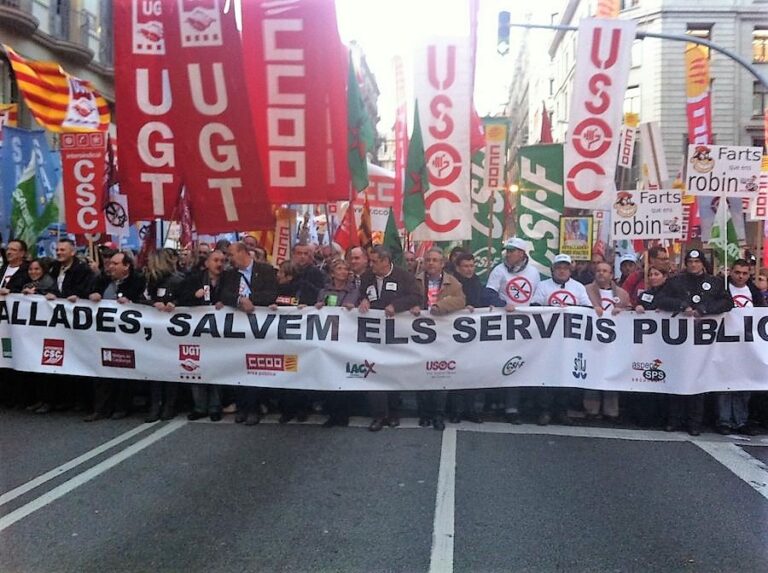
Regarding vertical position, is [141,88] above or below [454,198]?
above

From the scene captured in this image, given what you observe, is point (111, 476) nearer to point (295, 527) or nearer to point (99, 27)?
point (295, 527)

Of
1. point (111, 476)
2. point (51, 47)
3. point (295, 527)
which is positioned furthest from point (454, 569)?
point (51, 47)

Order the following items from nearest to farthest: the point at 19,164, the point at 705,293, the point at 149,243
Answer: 1. the point at 705,293
2. the point at 149,243
3. the point at 19,164

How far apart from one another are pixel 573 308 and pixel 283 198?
3551 millimetres

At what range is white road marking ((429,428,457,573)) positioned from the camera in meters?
3.80

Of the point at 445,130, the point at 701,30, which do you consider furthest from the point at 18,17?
the point at 701,30

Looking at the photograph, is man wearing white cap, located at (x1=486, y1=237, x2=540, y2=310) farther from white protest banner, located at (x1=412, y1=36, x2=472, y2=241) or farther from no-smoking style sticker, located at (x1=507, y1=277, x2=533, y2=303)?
white protest banner, located at (x1=412, y1=36, x2=472, y2=241)

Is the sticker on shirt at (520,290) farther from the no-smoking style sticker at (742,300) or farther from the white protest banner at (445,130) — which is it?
the no-smoking style sticker at (742,300)

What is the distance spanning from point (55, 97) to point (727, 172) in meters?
10.6

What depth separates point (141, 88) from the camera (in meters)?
8.02

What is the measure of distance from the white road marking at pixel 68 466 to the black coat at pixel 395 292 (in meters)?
2.54

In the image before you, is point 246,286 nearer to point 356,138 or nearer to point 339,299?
point 339,299

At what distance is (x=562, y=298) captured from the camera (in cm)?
753

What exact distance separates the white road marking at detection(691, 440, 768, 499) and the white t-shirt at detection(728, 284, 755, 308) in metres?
1.69
